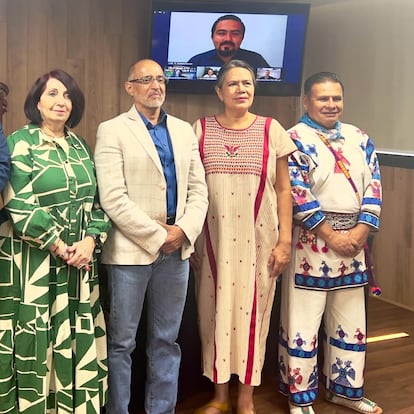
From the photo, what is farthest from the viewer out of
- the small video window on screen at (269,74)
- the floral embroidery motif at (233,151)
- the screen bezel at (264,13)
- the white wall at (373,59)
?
the small video window on screen at (269,74)

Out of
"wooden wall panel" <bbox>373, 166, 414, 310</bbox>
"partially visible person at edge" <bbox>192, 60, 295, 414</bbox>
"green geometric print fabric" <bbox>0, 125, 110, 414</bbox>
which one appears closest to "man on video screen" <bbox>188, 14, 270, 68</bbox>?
"wooden wall panel" <bbox>373, 166, 414, 310</bbox>

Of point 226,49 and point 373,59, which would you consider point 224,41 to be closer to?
point 226,49

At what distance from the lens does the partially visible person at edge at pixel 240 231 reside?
7.98 feet

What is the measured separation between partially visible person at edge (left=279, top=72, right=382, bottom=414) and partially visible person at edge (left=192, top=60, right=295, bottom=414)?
4.8 inches

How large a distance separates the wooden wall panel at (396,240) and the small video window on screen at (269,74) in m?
1.02

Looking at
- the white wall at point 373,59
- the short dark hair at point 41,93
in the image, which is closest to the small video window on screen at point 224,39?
the white wall at point 373,59

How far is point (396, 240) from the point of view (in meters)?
4.44

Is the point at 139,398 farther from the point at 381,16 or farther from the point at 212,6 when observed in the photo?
the point at 381,16

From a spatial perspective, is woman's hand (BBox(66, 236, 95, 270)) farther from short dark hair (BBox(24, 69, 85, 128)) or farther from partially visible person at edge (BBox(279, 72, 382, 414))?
partially visible person at edge (BBox(279, 72, 382, 414))

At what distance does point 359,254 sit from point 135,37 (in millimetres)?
2300

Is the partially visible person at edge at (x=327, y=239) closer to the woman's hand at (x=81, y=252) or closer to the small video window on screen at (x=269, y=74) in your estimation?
the woman's hand at (x=81, y=252)

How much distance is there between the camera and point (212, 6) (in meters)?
4.08

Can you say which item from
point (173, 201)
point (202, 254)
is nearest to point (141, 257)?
point (173, 201)

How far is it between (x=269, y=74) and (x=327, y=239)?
6.99 feet
